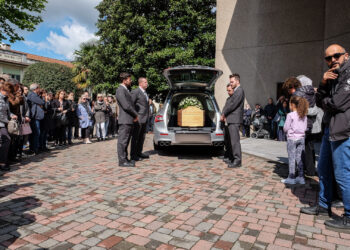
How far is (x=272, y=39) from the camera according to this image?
13742 millimetres

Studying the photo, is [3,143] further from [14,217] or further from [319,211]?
[319,211]

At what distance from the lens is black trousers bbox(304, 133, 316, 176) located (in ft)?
16.6

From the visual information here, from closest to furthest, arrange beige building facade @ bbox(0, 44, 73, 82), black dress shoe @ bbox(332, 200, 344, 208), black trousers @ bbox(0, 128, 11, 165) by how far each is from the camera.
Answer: black dress shoe @ bbox(332, 200, 344, 208) < black trousers @ bbox(0, 128, 11, 165) < beige building facade @ bbox(0, 44, 73, 82)

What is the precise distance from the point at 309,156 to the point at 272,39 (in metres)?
10.1

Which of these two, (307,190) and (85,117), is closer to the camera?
(307,190)

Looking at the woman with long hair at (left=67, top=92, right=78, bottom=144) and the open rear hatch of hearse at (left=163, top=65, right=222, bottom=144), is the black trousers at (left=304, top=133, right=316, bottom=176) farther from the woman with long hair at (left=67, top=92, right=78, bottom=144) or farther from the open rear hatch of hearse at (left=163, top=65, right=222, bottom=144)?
the woman with long hair at (left=67, top=92, right=78, bottom=144)

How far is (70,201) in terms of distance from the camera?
3768 millimetres

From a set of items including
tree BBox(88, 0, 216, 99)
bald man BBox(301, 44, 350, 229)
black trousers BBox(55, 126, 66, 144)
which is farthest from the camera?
tree BBox(88, 0, 216, 99)

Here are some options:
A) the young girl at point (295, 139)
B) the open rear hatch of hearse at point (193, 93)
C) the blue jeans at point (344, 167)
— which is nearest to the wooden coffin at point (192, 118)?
the open rear hatch of hearse at point (193, 93)

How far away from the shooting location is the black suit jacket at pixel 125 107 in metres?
5.98

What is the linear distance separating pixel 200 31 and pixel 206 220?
17983 millimetres

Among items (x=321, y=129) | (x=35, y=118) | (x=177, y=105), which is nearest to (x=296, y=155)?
(x=321, y=129)

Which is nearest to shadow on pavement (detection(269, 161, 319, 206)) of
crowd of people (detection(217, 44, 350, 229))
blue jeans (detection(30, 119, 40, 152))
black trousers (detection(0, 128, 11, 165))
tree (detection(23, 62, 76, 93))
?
A: crowd of people (detection(217, 44, 350, 229))

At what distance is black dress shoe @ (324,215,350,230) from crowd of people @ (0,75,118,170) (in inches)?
216
